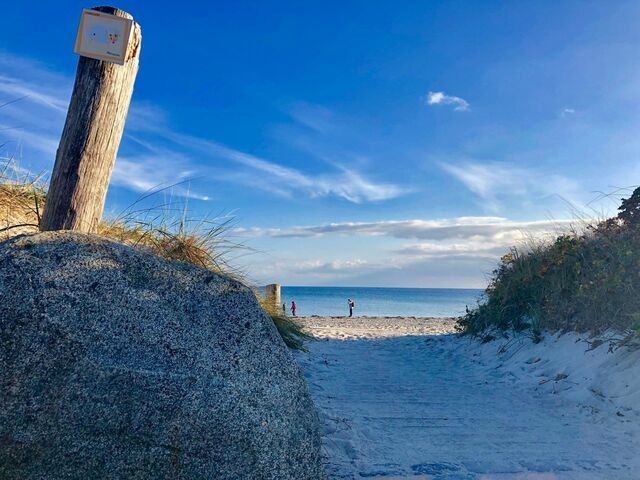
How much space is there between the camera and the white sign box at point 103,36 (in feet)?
11.8

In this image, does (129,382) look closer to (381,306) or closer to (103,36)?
(103,36)

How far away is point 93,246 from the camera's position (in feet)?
9.03

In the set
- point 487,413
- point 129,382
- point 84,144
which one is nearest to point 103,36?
point 84,144

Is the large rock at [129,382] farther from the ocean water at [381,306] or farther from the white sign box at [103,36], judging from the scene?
the ocean water at [381,306]

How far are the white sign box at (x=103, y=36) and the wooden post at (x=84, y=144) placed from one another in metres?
0.06

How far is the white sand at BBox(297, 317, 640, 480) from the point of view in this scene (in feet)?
11.3

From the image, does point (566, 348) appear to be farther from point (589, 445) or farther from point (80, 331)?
point (80, 331)

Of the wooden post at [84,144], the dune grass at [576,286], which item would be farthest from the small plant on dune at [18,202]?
the dune grass at [576,286]

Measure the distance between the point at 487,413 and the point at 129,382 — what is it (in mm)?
3645

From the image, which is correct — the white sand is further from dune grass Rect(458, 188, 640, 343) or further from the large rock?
the large rock

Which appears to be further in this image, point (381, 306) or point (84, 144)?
point (381, 306)

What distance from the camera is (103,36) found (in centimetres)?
363

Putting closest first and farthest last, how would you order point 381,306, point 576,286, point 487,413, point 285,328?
1. point 487,413
2. point 576,286
3. point 285,328
4. point 381,306

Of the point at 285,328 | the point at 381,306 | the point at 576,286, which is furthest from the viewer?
the point at 381,306
